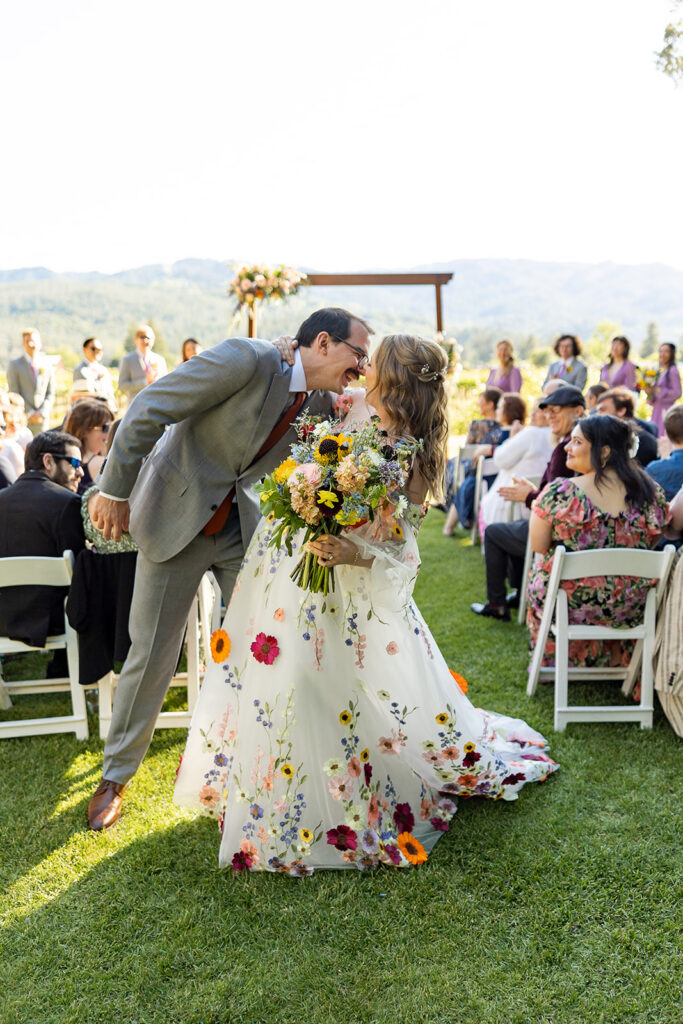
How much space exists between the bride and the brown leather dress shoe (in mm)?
453

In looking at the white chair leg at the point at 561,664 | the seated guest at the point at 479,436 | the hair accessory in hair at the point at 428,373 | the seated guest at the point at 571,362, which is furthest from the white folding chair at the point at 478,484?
the hair accessory in hair at the point at 428,373

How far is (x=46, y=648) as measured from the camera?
3.56m

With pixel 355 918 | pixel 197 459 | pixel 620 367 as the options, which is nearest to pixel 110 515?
pixel 197 459

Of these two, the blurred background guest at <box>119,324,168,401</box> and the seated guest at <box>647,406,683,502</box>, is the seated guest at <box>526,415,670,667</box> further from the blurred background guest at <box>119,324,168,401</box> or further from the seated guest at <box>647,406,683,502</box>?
the blurred background guest at <box>119,324,168,401</box>

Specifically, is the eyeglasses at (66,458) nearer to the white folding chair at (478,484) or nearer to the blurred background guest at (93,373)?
the white folding chair at (478,484)

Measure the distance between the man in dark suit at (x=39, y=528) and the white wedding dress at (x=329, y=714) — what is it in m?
1.15

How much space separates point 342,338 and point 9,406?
378cm

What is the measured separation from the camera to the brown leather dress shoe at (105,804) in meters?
2.93

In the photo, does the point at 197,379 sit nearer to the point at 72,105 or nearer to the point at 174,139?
the point at 72,105

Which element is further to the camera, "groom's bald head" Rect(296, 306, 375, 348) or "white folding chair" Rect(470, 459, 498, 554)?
"white folding chair" Rect(470, 459, 498, 554)

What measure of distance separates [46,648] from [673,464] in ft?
11.5

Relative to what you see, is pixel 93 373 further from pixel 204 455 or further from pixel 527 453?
pixel 204 455

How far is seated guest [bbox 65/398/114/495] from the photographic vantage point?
4270 mm

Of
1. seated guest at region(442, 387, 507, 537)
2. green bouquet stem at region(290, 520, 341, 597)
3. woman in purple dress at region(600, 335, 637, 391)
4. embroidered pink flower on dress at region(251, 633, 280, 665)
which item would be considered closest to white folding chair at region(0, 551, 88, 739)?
embroidered pink flower on dress at region(251, 633, 280, 665)
